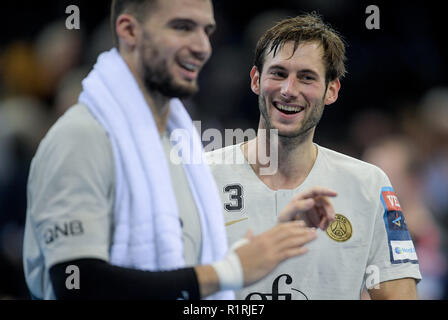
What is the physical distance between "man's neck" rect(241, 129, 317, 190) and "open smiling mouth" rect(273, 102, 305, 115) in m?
0.11

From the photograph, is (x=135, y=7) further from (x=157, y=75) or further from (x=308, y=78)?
(x=308, y=78)

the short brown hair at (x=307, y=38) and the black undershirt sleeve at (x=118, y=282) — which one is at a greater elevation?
the short brown hair at (x=307, y=38)

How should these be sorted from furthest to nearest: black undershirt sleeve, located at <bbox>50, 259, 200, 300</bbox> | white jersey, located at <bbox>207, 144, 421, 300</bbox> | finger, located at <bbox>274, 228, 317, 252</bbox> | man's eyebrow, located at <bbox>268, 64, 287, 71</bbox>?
man's eyebrow, located at <bbox>268, 64, 287, 71</bbox> → white jersey, located at <bbox>207, 144, 421, 300</bbox> → finger, located at <bbox>274, 228, 317, 252</bbox> → black undershirt sleeve, located at <bbox>50, 259, 200, 300</bbox>

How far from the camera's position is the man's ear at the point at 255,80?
2.45m

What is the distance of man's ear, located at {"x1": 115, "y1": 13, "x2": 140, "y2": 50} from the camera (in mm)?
1857

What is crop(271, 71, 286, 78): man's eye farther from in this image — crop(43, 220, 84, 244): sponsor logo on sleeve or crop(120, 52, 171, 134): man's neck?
crop(43, 220, 84, 244): sponsor logo on sleeve

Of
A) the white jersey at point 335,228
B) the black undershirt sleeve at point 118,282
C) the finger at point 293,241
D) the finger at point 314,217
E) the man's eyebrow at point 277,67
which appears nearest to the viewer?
the black undershirt sleeve at point 118,282

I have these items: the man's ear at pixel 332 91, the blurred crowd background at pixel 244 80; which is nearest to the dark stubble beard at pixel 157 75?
the blurred crowd background at pixel 244 80

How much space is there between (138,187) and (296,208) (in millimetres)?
503

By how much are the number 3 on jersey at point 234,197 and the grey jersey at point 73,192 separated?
27.9 inches

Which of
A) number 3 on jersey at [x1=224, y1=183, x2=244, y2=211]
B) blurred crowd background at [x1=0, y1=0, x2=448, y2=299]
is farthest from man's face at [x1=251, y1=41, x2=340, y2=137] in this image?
number 3 on jersey at [x1=224, y1=183, x2=244, y2=211]

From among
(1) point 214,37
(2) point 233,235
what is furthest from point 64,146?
(1) point 214,37

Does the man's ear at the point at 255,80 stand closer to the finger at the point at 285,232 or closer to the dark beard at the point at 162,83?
the dark beard at the point at 162,83
